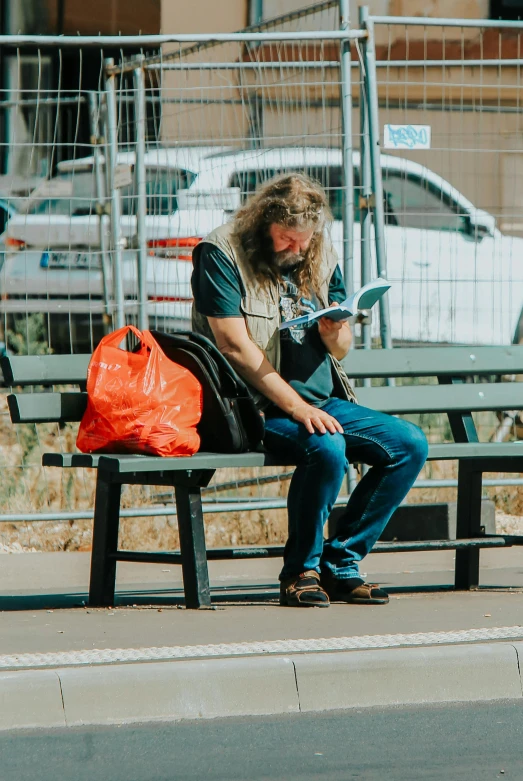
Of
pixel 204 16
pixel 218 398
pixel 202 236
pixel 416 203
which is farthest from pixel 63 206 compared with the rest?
pixel 204 16

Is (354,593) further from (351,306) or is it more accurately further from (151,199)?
(151,199)

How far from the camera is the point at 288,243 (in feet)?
18.1

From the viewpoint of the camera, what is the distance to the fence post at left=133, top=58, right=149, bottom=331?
7473 millimetres

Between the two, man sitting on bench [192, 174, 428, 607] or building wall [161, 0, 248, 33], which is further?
building wall [161, 0, 248, 33]

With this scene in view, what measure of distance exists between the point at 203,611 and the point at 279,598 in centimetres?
46

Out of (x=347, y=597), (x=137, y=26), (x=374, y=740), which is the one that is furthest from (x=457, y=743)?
(x=137, y=26)

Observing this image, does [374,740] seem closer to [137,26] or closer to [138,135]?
[138,135]

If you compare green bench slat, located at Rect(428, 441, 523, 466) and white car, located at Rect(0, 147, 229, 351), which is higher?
white car, located at Rect(0, 147, 229, 351)

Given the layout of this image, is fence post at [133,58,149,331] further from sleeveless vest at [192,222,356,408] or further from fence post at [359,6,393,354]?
sleeveless vest at [192,222,356,408]

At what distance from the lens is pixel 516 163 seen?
833 cm

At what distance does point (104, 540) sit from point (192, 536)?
0.43 metres

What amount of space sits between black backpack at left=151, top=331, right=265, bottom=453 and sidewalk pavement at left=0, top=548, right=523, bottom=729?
65 centimetres

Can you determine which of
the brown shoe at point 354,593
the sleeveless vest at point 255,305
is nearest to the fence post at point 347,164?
the sleeveless vest at point 255,305

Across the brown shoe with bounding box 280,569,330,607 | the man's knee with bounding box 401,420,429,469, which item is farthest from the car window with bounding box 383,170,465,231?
the brown shoe with bounding box 280,569,330,607
